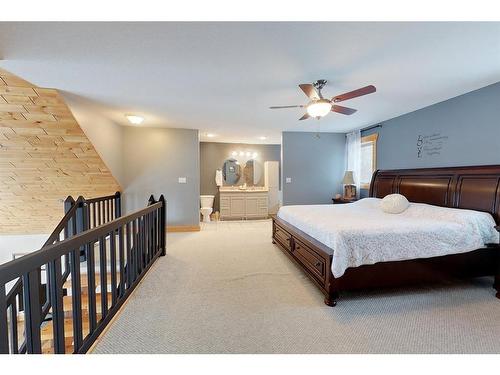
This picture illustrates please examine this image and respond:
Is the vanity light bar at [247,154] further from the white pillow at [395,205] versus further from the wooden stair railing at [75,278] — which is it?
the white pillow at [395,205]

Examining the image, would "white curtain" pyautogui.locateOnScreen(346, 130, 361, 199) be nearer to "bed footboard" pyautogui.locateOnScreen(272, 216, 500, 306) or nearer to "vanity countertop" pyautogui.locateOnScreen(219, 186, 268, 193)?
"vanity countertop" pyautogui.locateOnScreen(219, 186, 268, 193)

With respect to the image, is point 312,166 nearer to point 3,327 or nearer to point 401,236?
point 401,236

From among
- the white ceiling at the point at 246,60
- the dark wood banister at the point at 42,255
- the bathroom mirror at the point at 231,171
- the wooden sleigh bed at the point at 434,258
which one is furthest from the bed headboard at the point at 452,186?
the bathroom mirror at the point at 231,171

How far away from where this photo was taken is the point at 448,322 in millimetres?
1820

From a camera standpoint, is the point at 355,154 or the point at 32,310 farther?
the point at 355,154

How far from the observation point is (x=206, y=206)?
640 centimetres

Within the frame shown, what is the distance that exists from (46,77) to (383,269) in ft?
12.5

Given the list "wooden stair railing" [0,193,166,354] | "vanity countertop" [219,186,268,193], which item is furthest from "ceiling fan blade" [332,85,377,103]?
"vanity countertop" [219,186,268,193]

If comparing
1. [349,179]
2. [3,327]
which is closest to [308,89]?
[3,327]

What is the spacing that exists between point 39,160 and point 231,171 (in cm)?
433
